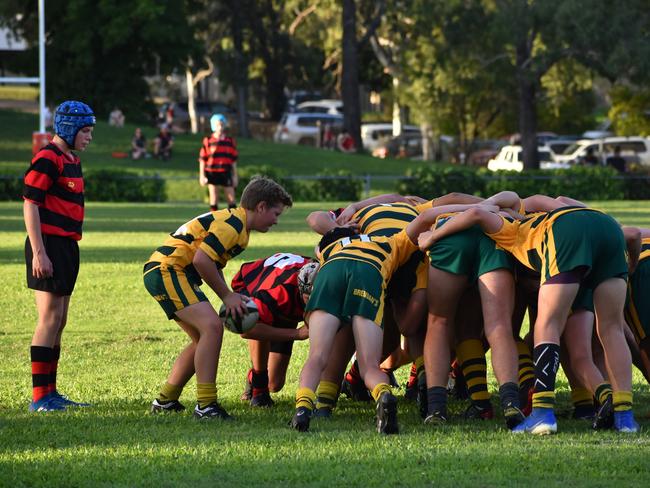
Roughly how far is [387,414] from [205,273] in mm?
1420

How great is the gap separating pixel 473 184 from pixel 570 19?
417 inches

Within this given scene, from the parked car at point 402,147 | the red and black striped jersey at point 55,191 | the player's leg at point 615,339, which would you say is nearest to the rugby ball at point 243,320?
the red and black striped jersey at point 55,191

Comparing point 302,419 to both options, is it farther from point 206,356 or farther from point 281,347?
point 281,347

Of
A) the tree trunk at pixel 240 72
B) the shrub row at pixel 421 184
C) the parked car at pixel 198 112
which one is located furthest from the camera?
the parked car at pixel 198 112

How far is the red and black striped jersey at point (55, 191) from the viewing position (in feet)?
26.0

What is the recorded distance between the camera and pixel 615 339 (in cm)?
723

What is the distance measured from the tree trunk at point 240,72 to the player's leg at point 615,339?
162 ft

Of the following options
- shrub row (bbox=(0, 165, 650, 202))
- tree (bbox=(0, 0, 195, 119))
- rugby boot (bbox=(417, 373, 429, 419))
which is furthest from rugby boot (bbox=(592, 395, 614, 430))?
tree (bbox=(0, 0, 195, 119))

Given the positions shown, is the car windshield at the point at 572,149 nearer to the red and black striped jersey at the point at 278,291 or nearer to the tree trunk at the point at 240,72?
the tree trunk at the point at 240,72

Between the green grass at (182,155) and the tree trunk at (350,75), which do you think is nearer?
the green grass at (182,155)

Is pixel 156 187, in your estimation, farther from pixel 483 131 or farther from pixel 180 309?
pixel 483 131

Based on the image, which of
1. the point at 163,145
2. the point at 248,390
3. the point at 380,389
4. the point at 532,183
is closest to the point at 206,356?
the point at 248,390

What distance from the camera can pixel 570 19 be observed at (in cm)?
4116

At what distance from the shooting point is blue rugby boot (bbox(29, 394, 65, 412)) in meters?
7.93
